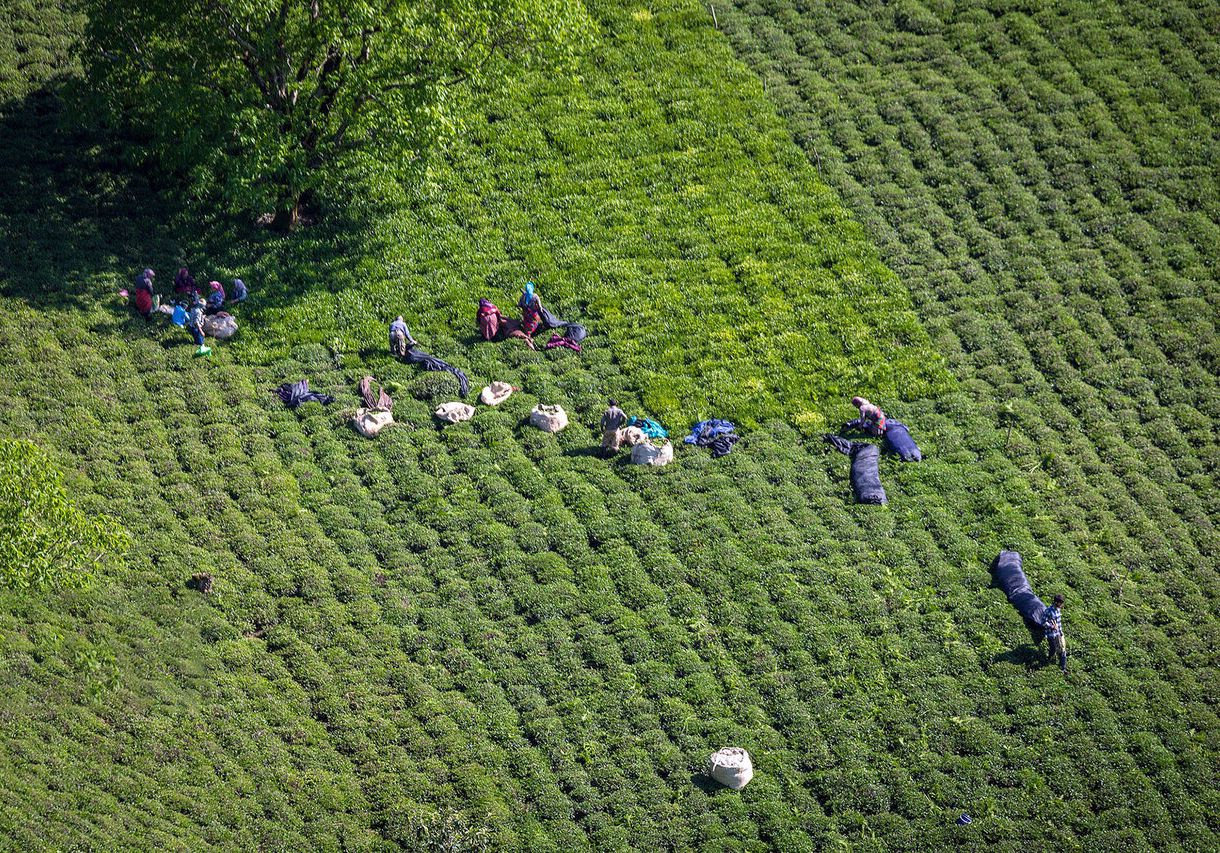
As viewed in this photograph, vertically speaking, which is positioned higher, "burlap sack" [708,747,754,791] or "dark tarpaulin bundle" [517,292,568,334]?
"dark tarpaulin bundle" [517,292,568,334]

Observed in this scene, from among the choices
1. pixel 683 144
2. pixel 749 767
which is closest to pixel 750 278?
pixel 683 144

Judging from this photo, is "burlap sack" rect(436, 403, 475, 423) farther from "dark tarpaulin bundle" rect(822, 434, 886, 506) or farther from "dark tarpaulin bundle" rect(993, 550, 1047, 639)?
"dark tarpaulin bundle" rect(993, 550, 1047, 639)

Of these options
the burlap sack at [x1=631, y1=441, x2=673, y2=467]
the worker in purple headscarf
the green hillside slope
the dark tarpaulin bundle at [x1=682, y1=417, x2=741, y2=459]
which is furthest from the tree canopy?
the green hillside slope

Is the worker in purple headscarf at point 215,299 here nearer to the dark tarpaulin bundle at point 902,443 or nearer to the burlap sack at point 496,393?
the burlap sack at point 496,393

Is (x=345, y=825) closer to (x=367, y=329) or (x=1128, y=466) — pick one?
(x=367, y=329)

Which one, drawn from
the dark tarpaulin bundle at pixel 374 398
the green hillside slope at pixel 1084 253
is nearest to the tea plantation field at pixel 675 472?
the green hillside slope at pixel 1084 253

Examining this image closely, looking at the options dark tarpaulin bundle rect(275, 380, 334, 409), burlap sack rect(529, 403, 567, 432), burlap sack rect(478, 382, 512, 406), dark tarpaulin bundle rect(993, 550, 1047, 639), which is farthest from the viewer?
burlap sack rect(478, 382, 512, 406)
